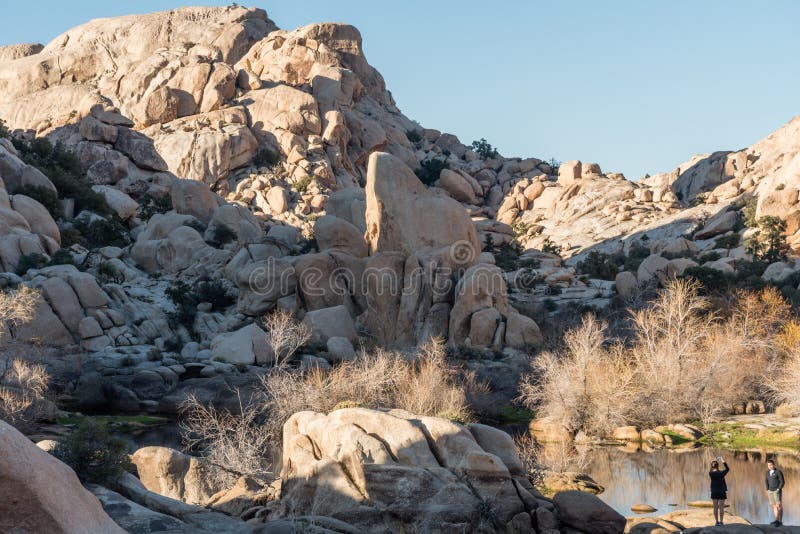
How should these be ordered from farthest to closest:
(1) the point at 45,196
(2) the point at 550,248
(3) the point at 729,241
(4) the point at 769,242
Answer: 1. (2) the point at 550,248
2. (3) the point at 729,241
3. (1) the point at 45,196
4. (4) the point at 769,242

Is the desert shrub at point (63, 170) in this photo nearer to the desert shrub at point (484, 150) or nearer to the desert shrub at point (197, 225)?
the desert shrub at point (197, 225)

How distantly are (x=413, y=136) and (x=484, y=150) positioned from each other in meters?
9.30

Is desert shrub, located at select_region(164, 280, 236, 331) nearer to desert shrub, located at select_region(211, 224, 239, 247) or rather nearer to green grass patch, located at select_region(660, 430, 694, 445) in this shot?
desert shrub, located at select_region(211, 224, 239, 247)

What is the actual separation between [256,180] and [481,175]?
94.3 ft

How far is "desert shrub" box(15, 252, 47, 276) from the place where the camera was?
49.3 m

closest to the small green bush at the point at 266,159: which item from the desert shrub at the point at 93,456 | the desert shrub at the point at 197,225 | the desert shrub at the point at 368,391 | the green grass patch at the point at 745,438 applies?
the desert shrub at the point at 197,225

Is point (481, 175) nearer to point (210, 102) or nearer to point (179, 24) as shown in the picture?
point (210, 102)

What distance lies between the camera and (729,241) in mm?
64750

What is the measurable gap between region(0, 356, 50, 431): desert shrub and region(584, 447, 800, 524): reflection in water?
1963 cm

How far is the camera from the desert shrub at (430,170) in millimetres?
92000

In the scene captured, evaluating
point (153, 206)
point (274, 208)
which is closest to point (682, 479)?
point (274, 208)

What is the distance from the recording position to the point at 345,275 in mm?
52406

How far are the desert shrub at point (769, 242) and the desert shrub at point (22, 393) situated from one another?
4440cm

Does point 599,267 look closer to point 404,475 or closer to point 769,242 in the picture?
point 769,242
